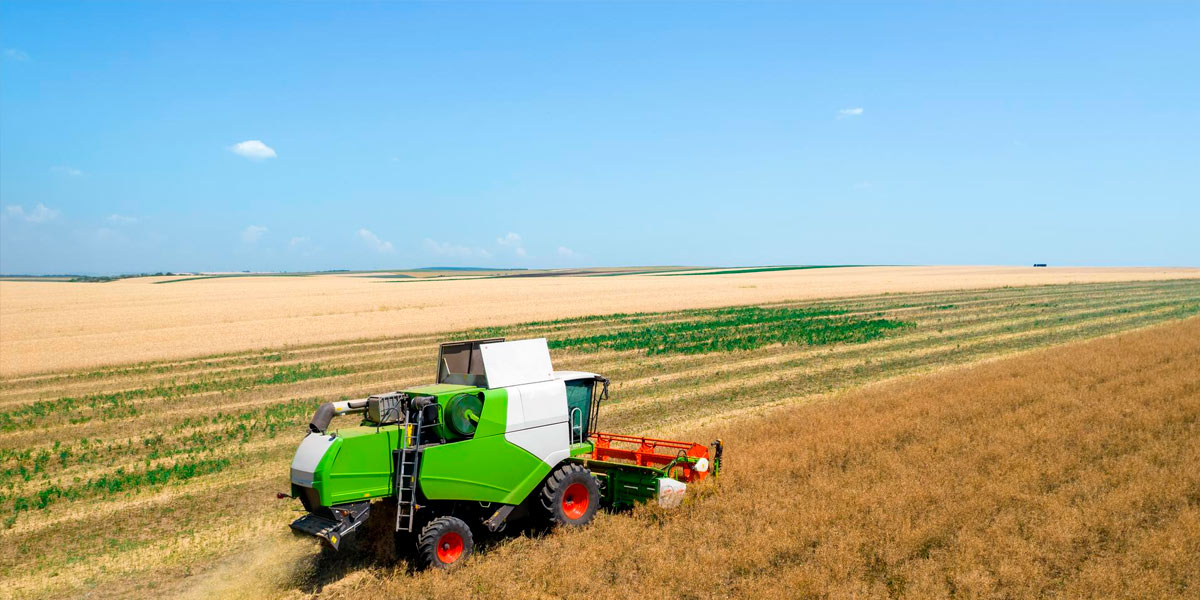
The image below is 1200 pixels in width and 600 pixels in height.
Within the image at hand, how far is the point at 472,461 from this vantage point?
10.3m

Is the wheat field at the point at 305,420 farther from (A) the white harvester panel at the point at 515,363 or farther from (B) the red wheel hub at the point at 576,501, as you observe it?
(A) the white harvester panel at the point at 515,363

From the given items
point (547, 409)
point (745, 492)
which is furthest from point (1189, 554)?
point (547, 409)

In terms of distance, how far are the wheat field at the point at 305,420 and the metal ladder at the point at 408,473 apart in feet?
2.70

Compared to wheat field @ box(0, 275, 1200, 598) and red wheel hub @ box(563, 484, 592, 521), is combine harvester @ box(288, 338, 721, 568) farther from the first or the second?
wheat field @ box(0, 275, 1200, 598)

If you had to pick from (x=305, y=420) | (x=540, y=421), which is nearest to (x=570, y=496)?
(x=540, y=421)

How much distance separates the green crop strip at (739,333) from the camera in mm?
31984

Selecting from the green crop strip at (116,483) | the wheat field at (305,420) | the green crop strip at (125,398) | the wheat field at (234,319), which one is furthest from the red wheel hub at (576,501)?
the wheat field at (234,319)

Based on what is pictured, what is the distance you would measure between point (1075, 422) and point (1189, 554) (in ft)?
Answer: 19.5

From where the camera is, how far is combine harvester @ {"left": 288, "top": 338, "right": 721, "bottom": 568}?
30.8 ft

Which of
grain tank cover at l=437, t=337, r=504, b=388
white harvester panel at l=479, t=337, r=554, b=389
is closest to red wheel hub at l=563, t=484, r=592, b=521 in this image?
white harvester panel at l=479, t=337, r=554, b=389

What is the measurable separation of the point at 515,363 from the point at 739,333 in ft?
84.4

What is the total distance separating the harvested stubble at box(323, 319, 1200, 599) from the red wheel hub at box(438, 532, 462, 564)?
24 cm

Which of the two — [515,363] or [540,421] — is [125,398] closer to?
[515,363]

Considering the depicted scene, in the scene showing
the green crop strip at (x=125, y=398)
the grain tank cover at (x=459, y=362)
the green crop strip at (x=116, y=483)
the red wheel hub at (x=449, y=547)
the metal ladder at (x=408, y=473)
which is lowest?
the green crop strip at (x=116, y=483)
